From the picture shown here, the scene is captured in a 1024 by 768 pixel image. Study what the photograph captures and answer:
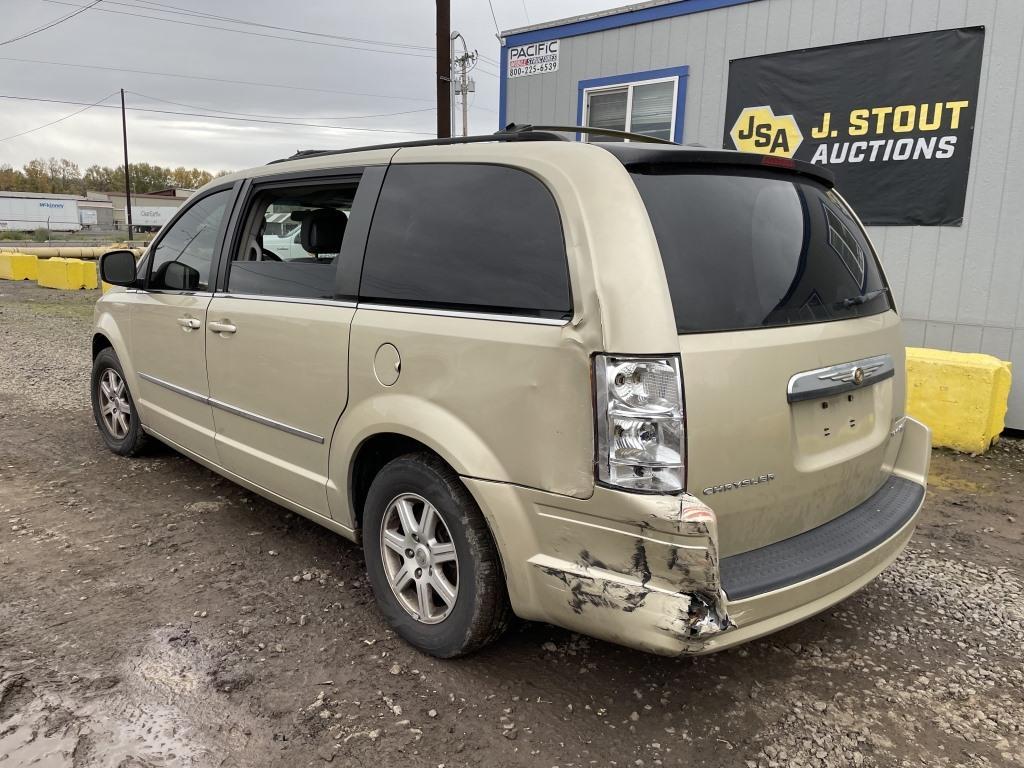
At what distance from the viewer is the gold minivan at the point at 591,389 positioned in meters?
2.13

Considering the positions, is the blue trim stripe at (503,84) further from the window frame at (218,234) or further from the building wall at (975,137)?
the window frame at (218,234)


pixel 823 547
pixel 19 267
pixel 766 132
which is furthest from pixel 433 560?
pixel 19 267

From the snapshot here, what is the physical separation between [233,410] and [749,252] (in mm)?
2515

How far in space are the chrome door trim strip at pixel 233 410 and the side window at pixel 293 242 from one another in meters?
0.57

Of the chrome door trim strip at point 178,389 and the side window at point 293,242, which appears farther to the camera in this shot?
the chrome door trim strip at point 178,389

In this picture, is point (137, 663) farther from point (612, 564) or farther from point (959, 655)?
point (959, 655)

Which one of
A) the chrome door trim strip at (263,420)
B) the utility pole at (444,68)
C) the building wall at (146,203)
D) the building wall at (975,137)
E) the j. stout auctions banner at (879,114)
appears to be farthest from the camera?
the building wall at (146,203)

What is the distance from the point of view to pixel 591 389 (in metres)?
2.14

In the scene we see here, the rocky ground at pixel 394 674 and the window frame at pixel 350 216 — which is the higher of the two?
the window frame at pixel 350 216

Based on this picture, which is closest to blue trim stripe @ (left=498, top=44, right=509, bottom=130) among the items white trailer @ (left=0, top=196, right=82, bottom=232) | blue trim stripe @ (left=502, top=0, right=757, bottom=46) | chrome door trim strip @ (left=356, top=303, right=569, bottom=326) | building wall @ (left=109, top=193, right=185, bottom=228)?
blue trim stripe @ (left=502, top=0, right=757, bottom=46)

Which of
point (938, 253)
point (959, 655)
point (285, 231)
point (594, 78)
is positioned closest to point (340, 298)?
point (285, 231)

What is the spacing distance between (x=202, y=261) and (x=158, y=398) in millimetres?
947

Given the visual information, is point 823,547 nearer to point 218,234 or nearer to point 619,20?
point 218,234

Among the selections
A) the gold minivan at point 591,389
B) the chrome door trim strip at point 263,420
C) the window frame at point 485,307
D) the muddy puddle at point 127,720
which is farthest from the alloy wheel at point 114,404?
the window frame at point 485,307
